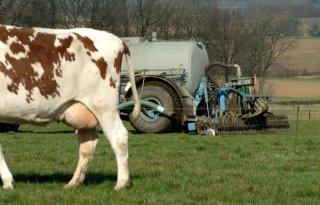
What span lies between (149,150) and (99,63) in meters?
5.83

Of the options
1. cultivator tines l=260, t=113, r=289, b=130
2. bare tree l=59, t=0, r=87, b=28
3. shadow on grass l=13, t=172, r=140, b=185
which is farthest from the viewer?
bare tree l=59, t=0, r=87, b=28

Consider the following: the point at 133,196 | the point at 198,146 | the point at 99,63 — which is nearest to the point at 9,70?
the point at 99,63

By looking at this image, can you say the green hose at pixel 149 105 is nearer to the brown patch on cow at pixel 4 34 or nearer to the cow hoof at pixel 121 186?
the cow hoof at pixel 121 186

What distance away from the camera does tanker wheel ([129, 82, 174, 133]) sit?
2258 cm

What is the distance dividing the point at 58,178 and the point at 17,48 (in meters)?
2.20

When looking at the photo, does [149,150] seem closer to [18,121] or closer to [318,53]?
[18,121]

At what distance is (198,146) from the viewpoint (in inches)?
628

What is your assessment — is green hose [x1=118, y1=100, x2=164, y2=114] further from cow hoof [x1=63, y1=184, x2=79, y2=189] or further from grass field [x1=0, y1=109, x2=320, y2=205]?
cow hoof [x1=63, y1=184, x2=79, y2=189]

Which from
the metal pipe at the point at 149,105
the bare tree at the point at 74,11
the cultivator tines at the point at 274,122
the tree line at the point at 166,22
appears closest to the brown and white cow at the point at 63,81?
the metal pipe at the point at 149,105

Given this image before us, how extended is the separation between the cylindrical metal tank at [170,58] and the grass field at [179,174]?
774cm

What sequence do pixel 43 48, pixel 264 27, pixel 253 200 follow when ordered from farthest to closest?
pixel 264 27 < pixel 43 48 < pixel 253 200

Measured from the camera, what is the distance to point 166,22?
234ft

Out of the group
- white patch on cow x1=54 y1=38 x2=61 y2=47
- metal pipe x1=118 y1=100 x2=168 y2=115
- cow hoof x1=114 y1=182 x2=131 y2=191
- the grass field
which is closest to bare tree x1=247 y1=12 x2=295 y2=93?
metal pipe x1=118 y1=100 x2=168 y2=115

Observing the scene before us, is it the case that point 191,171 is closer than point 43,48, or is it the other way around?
point 43,48
